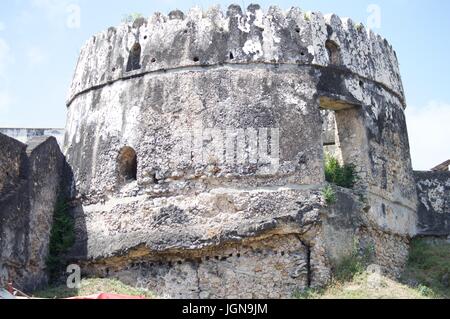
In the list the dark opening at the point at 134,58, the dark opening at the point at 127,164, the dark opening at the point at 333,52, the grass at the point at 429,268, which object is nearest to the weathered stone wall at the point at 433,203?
the grass at the point at 429,268

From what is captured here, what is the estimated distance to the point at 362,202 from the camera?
13.0 metres

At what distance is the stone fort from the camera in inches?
475

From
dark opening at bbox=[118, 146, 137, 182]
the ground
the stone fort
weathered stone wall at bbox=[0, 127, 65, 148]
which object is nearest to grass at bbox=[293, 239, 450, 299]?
the ground

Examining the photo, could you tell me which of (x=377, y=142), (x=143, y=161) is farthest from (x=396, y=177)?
(x=143, y=161)

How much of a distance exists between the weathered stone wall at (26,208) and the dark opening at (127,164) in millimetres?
1246

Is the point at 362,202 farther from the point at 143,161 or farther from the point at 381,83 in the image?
the point at 143,161

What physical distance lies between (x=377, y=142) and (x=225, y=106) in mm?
2852

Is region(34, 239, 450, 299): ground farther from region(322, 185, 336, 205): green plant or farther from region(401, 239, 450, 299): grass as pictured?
region(322, 185, 336, 205): green plant

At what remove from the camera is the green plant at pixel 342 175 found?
13.3 meters

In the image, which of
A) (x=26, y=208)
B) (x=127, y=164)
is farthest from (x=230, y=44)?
(x=26, y=208)

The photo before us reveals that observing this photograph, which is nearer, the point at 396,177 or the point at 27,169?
the point at 27,169

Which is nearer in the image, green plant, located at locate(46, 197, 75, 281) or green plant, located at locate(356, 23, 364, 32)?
green plant, located at locate(46, 197, 75, 281)

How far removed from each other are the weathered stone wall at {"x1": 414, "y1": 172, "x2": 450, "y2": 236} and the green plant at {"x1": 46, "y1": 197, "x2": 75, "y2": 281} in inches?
250
